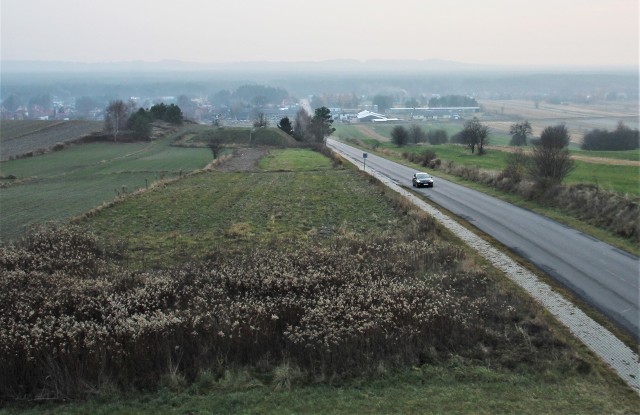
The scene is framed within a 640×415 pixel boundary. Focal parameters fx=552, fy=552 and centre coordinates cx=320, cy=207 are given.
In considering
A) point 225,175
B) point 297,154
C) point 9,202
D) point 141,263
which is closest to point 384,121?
point 297,154

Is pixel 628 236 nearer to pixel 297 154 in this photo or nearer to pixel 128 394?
pixel 128 394

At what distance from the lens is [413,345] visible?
12070mm

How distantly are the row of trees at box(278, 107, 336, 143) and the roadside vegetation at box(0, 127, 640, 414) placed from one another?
272 feet

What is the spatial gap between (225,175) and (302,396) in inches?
1670

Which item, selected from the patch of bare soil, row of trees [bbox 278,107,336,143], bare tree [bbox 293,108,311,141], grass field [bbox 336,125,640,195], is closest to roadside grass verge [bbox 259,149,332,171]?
the patch of bare soil

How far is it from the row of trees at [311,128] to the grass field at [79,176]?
78.7ft

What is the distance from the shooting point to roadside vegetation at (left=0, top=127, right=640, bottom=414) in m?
10.2

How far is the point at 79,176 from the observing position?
52062 mm

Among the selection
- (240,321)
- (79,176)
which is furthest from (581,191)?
(79,176)

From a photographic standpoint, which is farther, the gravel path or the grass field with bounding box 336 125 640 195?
the grass field with bounding box 336 125 640 195

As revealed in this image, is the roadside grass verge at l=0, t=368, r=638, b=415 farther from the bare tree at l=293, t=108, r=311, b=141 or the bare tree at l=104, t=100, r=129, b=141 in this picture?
the bare tree at l=293, t=108, r=311, b=141

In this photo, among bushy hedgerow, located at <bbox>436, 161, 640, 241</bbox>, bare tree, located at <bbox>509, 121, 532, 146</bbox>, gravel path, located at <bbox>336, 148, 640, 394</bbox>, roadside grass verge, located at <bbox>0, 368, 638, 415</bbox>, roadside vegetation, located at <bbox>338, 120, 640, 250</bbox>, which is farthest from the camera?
bare tree, located at <bbox>509, 121, 532, 146</bbox>

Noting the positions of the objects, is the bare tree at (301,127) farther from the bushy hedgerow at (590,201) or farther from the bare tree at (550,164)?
the bare tree at (550,164)

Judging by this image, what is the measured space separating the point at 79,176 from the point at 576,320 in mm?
48208
